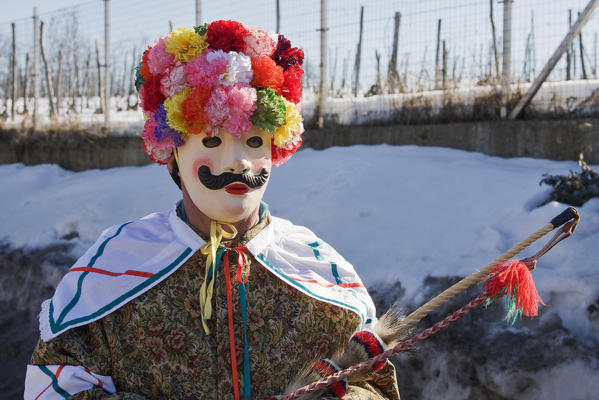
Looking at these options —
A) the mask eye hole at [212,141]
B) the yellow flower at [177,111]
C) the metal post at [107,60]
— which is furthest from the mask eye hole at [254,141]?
the metal post at [107,60]

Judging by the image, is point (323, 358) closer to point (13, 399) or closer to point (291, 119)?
point (291, 119)

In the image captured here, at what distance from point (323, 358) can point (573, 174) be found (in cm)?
308

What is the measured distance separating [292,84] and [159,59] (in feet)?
1.52

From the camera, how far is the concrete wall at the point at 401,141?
565cm

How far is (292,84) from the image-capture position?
7.87ft

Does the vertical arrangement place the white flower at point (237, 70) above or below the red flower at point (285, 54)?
below

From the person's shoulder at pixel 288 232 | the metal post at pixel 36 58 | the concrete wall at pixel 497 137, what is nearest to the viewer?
the person's shoulder at pixel 288 232

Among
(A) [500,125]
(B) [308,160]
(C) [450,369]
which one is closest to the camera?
(C) [450,369]

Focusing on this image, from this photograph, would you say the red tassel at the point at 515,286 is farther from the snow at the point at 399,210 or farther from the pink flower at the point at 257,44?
the snow at the point at 399,210

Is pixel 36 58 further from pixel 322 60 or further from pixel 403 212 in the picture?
pixel 403 212

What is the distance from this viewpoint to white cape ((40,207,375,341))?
2158mm

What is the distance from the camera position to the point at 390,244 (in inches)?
186

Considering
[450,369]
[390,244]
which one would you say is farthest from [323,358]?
[390,244]

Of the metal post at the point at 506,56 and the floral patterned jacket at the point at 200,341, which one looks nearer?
the floral patterned jacket at the point at 200,341
